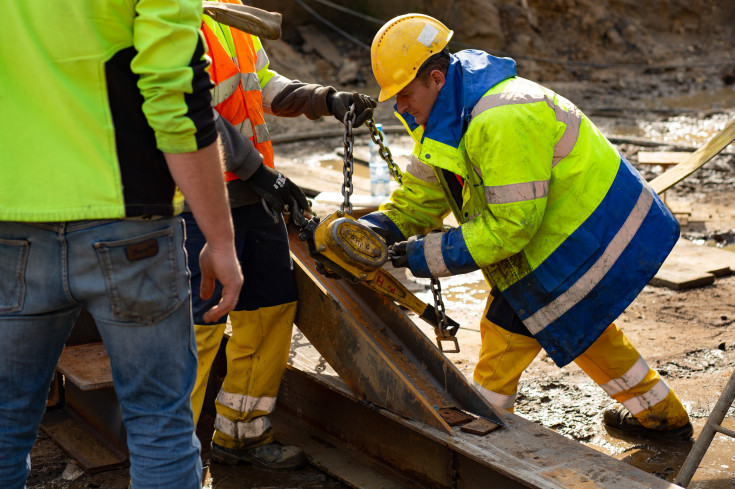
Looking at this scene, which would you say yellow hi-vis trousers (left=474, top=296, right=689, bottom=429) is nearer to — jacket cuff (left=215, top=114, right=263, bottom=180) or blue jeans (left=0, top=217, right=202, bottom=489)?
jacket cuff (left=215, top=114, right=263, bottom=180)

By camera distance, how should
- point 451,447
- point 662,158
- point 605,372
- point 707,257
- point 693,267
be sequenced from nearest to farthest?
point 451,447
point 605,372
point 693,267
point 707,257
point 662,158

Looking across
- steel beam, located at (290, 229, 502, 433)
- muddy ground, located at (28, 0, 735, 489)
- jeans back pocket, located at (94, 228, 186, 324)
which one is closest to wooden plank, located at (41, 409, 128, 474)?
muddy ground, located at (28, 0, 735, 489)

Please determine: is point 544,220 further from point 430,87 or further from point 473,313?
point 473,313

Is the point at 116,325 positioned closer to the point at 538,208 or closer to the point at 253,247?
the point at 253,247

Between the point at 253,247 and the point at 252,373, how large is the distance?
53cm

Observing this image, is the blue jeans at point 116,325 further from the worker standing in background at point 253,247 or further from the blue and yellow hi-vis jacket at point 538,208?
the blue and yellow hi-vis jacket at point 538,208

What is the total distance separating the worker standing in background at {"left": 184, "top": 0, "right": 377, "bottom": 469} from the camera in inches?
126

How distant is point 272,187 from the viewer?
10.6ft

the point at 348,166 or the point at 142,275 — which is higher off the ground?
the point at 142,275

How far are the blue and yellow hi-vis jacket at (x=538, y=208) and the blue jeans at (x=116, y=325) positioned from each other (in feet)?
4.17

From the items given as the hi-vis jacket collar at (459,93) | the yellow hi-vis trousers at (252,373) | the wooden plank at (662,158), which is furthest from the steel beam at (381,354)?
the wooden plank at (662,158)

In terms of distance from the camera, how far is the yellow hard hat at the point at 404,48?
10.1 ft

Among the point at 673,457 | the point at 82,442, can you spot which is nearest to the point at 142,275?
the point at 82,442

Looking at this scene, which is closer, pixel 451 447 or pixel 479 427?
pixel 451 447
